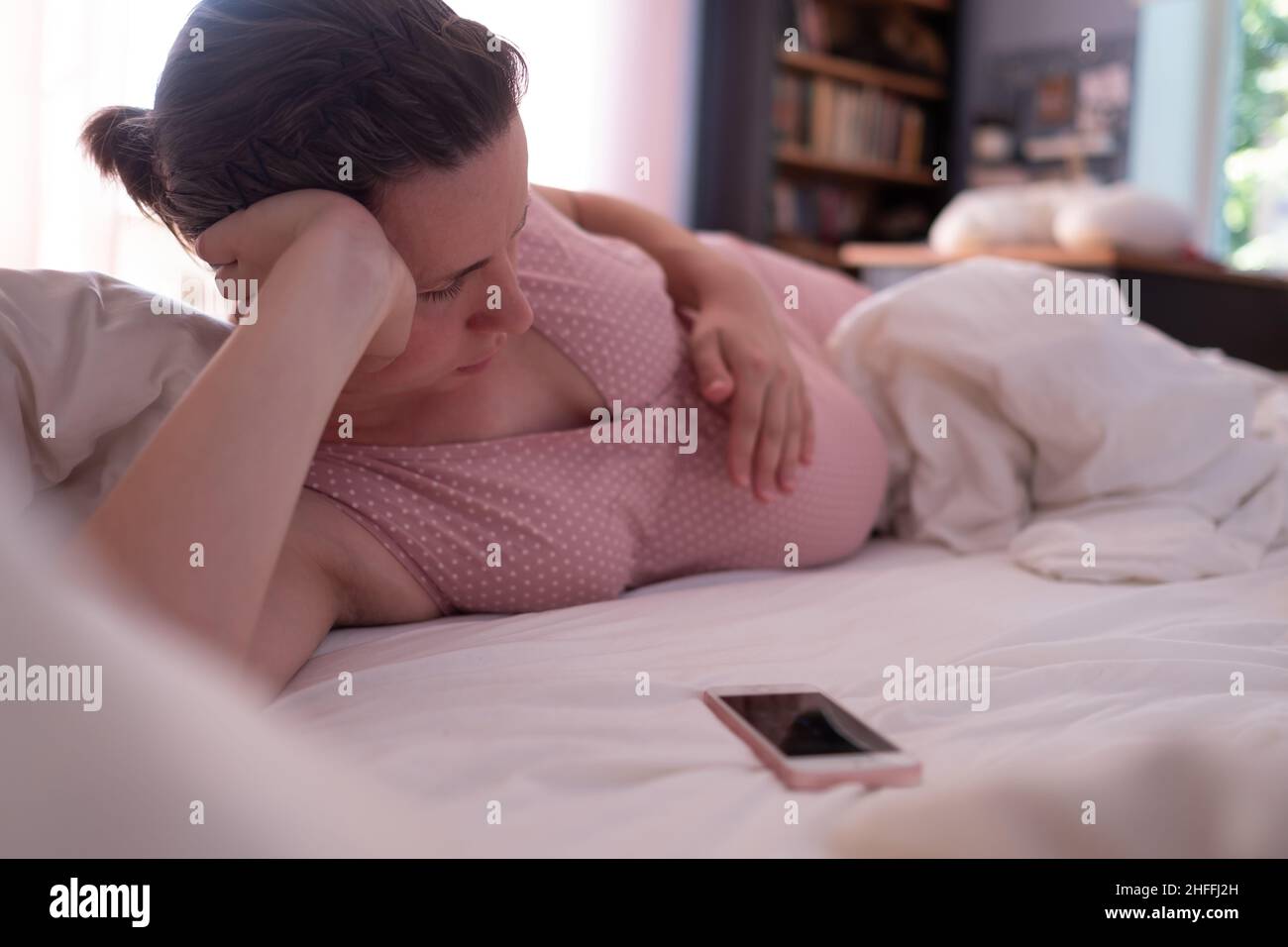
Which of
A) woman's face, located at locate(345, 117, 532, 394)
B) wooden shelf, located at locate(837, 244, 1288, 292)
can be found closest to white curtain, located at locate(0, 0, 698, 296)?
woman's face, located at locate(345, 117, 532, 394)

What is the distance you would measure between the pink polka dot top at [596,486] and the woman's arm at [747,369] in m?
0.03

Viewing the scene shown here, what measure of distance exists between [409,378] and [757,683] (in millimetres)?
339

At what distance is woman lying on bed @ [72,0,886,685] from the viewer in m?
0.60

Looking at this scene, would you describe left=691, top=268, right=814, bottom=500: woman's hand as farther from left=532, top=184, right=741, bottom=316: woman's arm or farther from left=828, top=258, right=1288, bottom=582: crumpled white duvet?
left=828, top=258, right=1288, bottom=582: crumpled white duvet

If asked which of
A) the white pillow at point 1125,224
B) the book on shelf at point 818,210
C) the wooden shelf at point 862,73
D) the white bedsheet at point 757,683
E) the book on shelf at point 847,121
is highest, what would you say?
the wooden shelf at point 862,73

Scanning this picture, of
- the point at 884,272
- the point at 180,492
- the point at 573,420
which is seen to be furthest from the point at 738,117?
the point at 180,492

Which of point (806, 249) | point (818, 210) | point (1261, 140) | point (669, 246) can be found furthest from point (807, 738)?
point (1261, 140)

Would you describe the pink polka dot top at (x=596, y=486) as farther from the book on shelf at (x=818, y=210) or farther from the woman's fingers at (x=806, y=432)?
the book on shelf at (x=818, y=210)

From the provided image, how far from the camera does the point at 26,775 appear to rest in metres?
0.49

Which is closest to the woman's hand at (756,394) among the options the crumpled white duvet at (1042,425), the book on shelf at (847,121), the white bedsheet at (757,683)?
the white bedsheet at (757,683)

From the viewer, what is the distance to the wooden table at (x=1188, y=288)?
2.50 meters

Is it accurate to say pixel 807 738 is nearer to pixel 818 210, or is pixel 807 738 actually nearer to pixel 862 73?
pixel 818 210

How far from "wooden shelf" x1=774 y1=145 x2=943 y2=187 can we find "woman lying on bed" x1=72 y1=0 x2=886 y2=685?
2.56 metres

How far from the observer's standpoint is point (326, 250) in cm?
66
